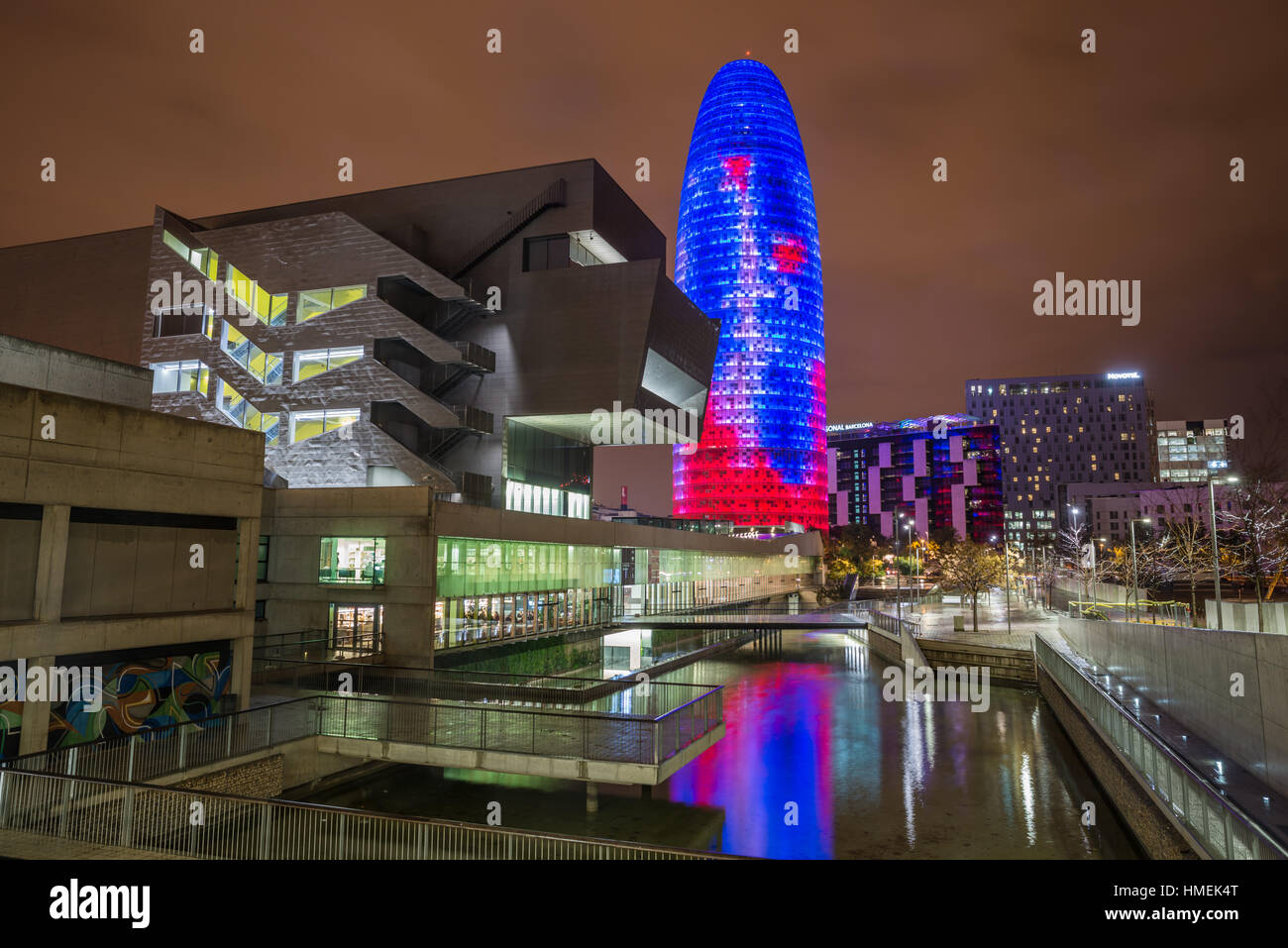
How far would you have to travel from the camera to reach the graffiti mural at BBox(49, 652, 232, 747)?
53.2ft

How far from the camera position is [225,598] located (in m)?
20.3

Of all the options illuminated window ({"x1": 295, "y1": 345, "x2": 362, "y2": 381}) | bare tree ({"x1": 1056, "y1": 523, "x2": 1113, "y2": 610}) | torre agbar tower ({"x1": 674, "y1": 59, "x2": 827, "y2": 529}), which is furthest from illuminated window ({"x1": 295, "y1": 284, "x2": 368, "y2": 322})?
torre agbar tower ({"x1": 674, "y1": 59, "x2": 827, "y2": 529})

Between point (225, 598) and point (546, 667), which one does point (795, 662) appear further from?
point (225, 598)

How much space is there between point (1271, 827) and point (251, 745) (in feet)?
61.5

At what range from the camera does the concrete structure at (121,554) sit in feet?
51.7

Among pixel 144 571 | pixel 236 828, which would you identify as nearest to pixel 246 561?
pixel 144 571

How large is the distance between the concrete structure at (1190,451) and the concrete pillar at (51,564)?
19210cm

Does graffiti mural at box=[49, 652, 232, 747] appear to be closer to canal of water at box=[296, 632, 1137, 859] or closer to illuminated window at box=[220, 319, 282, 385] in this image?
canal of water at box=[296, 632, 1137, 859]

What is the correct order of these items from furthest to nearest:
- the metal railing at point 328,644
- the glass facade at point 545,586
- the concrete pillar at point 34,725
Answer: the glass facade at point 545,586
the metal railing at point 328,644
the concrete pillar at point 34,725

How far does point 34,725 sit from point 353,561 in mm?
15556

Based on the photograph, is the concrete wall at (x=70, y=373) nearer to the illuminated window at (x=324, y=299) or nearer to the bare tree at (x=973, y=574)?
the illuminated window at (x=324, y=299)

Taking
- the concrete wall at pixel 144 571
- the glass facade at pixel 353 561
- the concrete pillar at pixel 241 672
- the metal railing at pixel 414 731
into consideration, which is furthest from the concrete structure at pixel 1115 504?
the concrete wall at pixel 144 571
